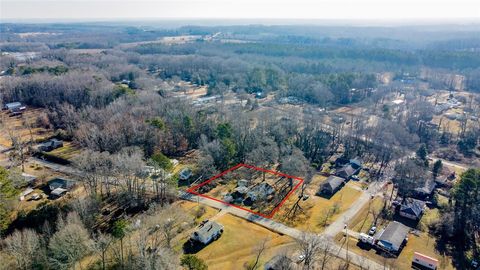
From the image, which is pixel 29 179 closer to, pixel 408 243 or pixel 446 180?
pixel 408 243

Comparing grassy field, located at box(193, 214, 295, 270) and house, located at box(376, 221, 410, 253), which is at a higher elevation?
house, located at box(376, 221, 410, 253)

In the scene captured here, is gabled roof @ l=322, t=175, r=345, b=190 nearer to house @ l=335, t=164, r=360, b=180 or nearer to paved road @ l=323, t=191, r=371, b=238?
house @ l=335, t=164, r=360, b=180

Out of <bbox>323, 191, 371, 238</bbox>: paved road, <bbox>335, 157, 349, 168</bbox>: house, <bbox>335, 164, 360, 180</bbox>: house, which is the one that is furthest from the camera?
<bbox>335, 157, 349, 168</bbox>: house

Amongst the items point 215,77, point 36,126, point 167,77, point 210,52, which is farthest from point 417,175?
point 210,52

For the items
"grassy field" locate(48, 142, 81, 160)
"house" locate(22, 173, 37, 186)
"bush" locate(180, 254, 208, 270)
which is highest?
"bush" locate(180, 254, 208, 270)

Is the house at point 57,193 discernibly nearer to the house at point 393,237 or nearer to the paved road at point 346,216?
the paved road at point 346,216

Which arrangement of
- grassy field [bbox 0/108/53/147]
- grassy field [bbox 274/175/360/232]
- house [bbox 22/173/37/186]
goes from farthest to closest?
grassy field [bbox 0/108/53/147] < house [bbox 22/173/37/186] < grassy field [bbox 274/175/360/232]

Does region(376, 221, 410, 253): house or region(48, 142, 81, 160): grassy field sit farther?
region(48, 142, 81, 160): grassy field

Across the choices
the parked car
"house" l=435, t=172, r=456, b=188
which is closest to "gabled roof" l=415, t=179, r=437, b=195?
"house" l=435, t=172, r=456, b=188
